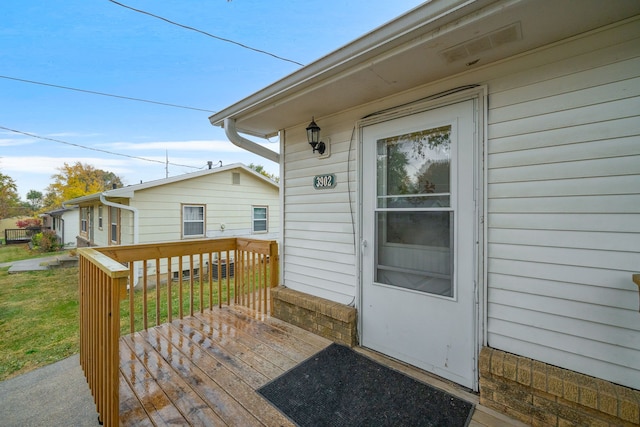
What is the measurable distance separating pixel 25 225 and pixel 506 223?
3117cm

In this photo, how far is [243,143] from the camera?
299cm

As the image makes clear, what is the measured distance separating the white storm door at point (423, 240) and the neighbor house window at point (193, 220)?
Result: 262 inches

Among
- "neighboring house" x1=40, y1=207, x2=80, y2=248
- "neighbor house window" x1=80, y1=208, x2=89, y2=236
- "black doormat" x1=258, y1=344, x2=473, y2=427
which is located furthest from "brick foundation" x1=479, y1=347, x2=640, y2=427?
"neighboring house" x1=40, y1=207, x2=80, y2=248

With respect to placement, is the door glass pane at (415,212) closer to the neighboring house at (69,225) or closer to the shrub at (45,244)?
the shrub at (45,244)

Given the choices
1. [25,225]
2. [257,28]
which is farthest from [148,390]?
[25,225]

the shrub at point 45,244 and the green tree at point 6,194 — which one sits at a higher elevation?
the green tree at point 6,194

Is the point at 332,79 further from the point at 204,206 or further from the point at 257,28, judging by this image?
the point at 204,206

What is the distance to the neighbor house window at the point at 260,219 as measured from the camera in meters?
9.12

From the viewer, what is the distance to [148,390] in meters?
1.88

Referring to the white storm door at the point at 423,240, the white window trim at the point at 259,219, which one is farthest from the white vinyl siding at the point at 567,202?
the white window trim at the point at 259,219

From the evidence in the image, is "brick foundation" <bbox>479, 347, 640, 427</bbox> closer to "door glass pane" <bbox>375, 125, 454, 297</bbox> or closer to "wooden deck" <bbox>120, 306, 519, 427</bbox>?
"wooden deck" <bbox>120, 306, 519, 427</bbox>

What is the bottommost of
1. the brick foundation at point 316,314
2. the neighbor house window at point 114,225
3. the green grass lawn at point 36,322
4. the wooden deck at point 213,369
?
the green grass lawn at point 36,322

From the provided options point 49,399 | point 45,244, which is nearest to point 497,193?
point 49,399

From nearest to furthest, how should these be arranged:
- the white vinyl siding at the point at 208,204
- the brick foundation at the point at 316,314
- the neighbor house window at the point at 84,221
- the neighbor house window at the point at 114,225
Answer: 1. the brick foundation at the point at 316,314
2. the white vinyl siding at the point at 208,204
3. the neighbor house window at the point at 114,225
4. the neighbor house window at the point at 84,221
